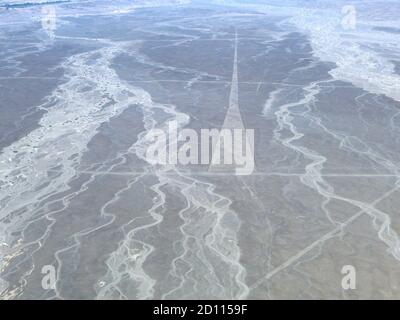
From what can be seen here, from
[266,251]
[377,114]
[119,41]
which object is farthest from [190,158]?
[119,41]

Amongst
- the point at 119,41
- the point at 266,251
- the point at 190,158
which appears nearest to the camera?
the point at 266,251

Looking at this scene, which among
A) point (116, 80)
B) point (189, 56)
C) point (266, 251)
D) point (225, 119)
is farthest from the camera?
point (189, 56)

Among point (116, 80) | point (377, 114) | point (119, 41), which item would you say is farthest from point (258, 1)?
point (377, 114)

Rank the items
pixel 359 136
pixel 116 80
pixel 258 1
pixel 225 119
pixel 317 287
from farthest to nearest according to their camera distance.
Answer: pixel 258 1 → pixel 116 80 → pixel 225 119 → pixel 359 136 → pixel 317 287

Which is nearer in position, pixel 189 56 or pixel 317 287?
pixel 317 287

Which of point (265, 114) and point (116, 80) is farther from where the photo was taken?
point (116, 80)

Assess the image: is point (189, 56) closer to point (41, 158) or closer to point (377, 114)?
point (377, 114)

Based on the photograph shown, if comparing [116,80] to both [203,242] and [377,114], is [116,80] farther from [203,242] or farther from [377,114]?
[203,242]

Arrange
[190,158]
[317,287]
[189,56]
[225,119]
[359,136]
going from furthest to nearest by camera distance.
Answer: [189,56] → [225,119] → [359,136] → [190,158] → [317,287]
